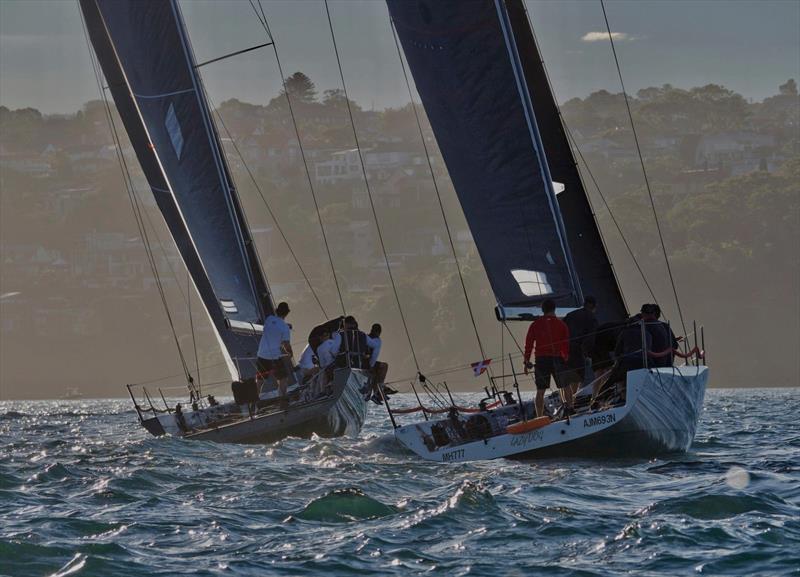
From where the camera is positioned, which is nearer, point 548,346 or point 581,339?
point 548,346

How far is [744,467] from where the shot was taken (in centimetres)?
1410

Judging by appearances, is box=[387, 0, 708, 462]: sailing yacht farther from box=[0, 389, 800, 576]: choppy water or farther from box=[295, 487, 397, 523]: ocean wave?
box=[295, 487, 397, 523]: ocean wave

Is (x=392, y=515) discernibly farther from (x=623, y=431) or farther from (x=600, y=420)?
(x=623, y=431)

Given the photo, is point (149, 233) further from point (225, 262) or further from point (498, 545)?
point (498, 545)

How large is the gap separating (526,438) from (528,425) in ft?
0.50

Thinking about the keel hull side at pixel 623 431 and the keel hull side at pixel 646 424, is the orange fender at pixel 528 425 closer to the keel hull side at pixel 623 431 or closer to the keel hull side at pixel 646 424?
the keel hull side at pixel 623 431

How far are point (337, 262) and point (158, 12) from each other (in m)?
142

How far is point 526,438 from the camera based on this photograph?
46.9 feet

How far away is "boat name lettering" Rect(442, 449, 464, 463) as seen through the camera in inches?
581

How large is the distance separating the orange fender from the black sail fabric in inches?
89.2

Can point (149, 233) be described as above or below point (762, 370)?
above

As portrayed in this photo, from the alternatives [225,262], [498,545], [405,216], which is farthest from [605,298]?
[405,216]

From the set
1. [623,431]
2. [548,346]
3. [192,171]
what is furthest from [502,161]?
[192,171]

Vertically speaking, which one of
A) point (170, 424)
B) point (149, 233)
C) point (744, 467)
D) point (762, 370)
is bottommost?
point (762, 370)
